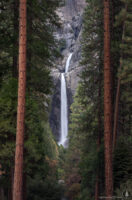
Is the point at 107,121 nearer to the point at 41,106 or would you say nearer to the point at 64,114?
the point at 41,106

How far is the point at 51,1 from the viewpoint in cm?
1266

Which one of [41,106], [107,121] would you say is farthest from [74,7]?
[107,121]

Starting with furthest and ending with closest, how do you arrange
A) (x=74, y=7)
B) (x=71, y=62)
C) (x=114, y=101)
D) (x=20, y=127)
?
1. (x=74, y=7)
2. (x=71, y=62)
3. (x=114, y=101)
4. (x=20, y=127)

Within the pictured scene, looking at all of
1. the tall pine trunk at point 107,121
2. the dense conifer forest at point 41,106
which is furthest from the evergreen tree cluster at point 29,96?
the tall pine trunk at point 107,121

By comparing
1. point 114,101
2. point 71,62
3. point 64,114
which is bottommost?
point 114,101

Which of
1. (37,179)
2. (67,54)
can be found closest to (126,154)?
(37,179)

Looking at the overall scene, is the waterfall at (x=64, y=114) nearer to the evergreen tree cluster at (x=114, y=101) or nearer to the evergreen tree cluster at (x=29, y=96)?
the evergreen tree cluster at (x=114, y=101)

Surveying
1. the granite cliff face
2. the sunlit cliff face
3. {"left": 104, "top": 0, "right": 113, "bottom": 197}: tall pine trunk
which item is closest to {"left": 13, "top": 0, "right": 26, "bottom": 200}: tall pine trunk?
{"left": 104, "top": 0, "right": 113, "bottom": 197}: tall pine trunk

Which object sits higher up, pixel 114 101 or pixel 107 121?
pixel 114 101

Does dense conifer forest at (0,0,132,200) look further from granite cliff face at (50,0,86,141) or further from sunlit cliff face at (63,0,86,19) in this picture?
sunlit cliff face at (63,0,86,19)

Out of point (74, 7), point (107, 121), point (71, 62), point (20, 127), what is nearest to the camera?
point (20, 127)

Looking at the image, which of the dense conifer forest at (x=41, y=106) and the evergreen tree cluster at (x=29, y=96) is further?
the evergreen tree cluster at (x=29, y=96)

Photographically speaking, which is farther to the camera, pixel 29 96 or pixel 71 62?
pixel 71 62

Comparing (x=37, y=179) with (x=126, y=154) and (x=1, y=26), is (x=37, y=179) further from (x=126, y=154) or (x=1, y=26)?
(x=1, y=26)
